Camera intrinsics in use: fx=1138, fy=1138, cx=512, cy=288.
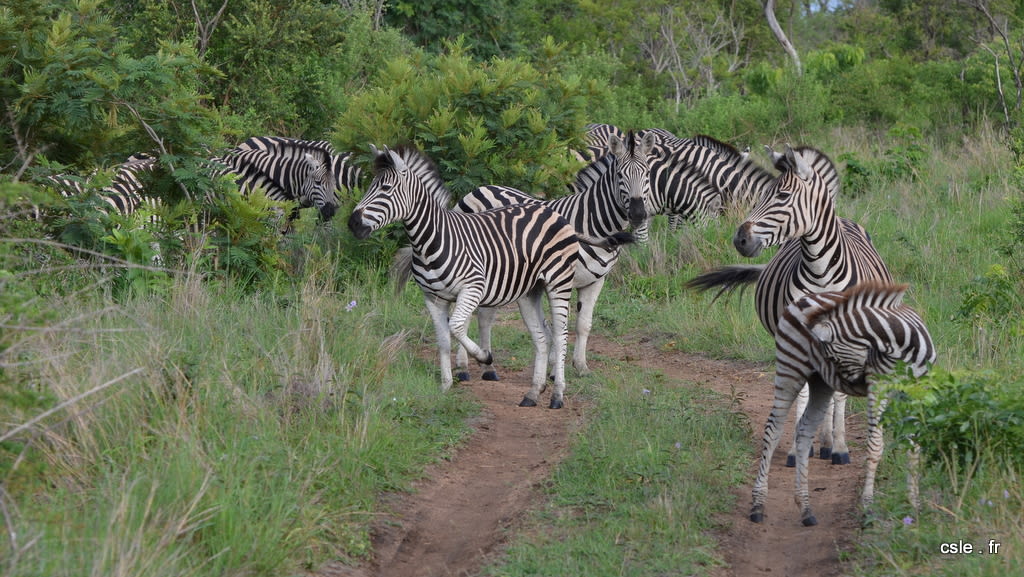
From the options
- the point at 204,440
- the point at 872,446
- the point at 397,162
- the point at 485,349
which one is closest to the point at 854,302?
the point at 872,446

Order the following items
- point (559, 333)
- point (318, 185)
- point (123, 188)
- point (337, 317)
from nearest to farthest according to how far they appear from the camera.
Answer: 1. point (337, 317)
2. point (559, 333)
3. point (123, 188)
4. point (318, 185)

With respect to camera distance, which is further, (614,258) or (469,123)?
(469,123)

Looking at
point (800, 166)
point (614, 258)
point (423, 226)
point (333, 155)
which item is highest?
point (800, 166)

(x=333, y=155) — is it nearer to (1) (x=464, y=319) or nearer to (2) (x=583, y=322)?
(2) (x=583, y=322)

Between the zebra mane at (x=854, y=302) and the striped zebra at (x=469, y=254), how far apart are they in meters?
3.12

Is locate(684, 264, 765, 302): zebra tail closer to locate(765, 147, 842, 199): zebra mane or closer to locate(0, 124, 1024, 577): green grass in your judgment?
locate(765, 147, 842, 199): zebra mane

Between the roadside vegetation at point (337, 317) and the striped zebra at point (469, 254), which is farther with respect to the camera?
the striped zebra at point (469, 254)

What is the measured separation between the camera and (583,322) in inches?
398

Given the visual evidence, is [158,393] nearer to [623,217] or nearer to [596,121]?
[623,217]

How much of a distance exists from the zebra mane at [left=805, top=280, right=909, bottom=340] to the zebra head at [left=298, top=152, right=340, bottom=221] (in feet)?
27.9

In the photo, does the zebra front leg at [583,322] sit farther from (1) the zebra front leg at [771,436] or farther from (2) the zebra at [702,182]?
(2) the zebra at [702,182]

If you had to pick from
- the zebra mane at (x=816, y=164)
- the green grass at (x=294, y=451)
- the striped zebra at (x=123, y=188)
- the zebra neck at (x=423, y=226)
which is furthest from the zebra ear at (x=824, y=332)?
the striped zebra at (x=123, y=188)

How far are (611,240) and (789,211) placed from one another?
2930mm

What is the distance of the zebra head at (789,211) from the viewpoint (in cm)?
729
